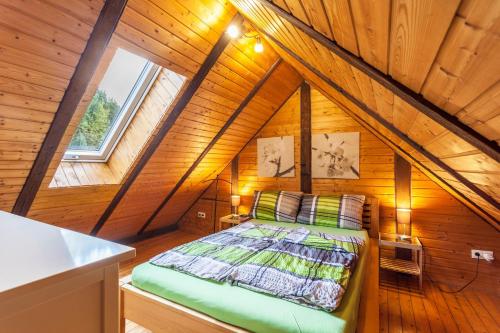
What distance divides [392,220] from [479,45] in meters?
3.10

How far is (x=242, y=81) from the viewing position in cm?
275

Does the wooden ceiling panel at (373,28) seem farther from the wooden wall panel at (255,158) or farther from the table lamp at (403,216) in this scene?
the wooden wall panel at (255,158)

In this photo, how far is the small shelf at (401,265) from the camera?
2544 millimetres

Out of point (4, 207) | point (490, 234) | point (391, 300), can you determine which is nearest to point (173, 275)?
point (4, 207)

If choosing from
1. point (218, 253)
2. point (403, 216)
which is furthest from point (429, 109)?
point (403, 216)

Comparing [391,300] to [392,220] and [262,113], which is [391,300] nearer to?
[392,220]

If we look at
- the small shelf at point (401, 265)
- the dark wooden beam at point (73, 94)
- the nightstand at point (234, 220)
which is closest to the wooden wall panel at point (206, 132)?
the dark wooden beam at point (73, 94)

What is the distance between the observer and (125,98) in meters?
2.57

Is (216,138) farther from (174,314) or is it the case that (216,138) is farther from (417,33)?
(417,33)

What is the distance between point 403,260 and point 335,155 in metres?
1.50

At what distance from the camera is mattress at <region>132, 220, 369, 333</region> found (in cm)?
121

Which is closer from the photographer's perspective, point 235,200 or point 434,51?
point 434,51

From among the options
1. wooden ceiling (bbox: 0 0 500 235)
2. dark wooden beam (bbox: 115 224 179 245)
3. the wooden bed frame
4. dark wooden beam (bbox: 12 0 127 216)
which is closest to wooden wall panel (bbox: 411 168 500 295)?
wooden ceiling (bbox: 0 0 500 235)

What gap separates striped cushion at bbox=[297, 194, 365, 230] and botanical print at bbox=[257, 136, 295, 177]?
67 cm
